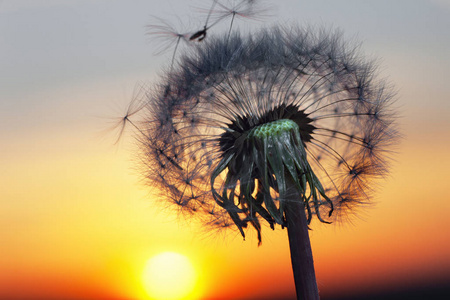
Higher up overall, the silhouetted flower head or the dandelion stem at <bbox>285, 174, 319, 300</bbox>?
the silhouetted flower head

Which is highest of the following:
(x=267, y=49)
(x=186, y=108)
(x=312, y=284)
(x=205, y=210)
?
(x=267, y=49)

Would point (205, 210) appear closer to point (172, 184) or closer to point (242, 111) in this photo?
point (172, 184)

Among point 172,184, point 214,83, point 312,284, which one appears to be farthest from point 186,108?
point 312,284
